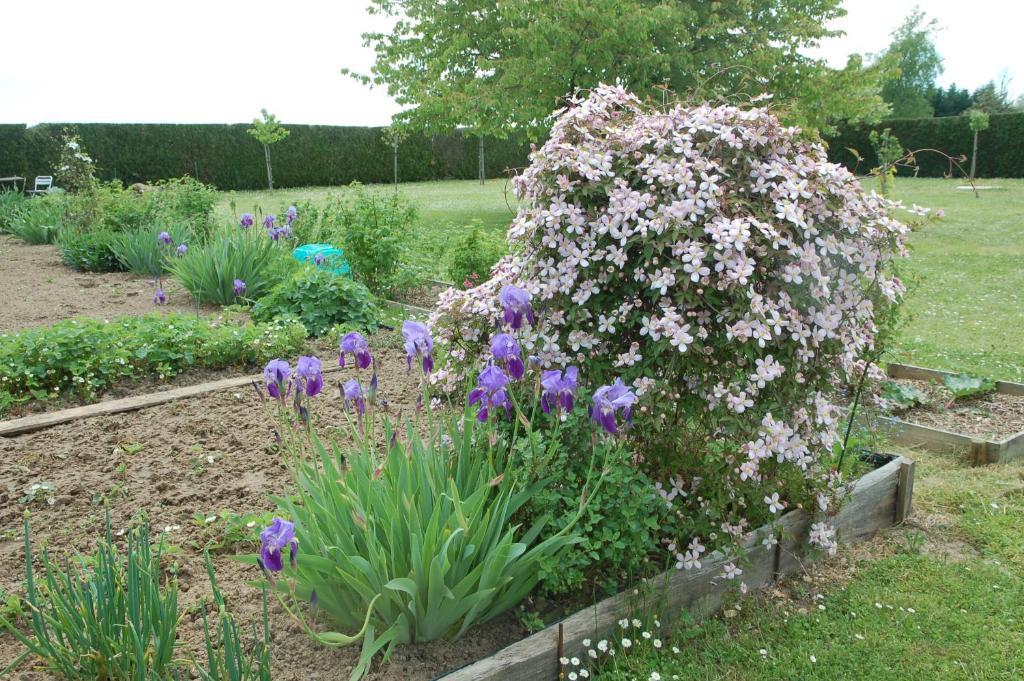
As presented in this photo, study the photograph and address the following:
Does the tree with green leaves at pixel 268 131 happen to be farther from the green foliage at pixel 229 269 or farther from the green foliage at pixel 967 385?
the green foliage at pixel 967 385

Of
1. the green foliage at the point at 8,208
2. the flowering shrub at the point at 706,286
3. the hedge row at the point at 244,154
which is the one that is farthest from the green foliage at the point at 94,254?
the hedge row at the point at 244,154

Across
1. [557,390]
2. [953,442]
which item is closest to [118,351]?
[557,390]

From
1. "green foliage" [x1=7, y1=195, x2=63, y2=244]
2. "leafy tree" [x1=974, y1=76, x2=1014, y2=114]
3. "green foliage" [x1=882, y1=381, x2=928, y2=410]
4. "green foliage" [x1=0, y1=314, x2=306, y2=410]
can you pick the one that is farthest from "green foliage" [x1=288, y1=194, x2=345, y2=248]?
"leafy tree" [x1=974, y1=76, x2=1014, y2=114]

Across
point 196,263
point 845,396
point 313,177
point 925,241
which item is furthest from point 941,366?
point 313,177

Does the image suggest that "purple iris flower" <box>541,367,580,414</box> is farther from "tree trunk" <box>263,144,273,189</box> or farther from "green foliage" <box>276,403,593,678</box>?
"tree trunk" <box>263,144,273,189</box>

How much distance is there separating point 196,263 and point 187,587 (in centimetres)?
511

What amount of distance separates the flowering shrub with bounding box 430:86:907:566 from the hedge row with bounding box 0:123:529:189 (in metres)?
21.6

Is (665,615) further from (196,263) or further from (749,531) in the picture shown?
(196,263)

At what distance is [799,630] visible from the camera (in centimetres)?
281

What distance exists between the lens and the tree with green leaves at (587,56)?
14617mm

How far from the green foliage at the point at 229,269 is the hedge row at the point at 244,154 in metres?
17.4

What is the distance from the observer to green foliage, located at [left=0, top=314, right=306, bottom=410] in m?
4.89

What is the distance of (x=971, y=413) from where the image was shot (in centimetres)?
485

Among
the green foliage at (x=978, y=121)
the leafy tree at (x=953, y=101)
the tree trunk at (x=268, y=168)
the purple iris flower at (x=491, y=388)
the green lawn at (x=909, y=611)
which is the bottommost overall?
the green lawn at (x=909, y=611)
